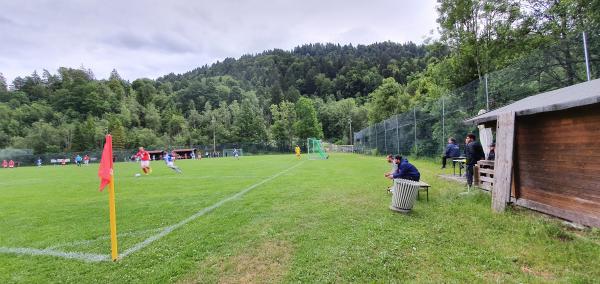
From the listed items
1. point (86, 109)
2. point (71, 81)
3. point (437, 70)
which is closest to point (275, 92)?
point (86, 109)

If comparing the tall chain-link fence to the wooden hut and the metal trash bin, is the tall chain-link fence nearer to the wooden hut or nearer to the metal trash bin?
the wooden hut

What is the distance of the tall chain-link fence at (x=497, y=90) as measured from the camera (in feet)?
29.8

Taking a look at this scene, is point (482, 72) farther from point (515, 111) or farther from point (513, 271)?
point (513, 271)

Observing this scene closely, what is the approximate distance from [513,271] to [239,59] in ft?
611

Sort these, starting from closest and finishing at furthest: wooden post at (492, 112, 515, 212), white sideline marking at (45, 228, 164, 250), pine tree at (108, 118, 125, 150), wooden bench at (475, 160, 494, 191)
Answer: white sideline marking at (45, 228, 164, 250) < wooden post at (492, 112, 515, 212) < wooden bench at (475, 160, 494, 191) < pine tree at (108, 118, 125, 150)

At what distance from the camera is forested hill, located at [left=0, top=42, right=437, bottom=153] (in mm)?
75250

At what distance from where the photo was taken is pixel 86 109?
3787 inches

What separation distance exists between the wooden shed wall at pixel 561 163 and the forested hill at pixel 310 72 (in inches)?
3790

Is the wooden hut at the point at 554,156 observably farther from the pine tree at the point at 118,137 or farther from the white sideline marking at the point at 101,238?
the pine tree at the point at 118,137

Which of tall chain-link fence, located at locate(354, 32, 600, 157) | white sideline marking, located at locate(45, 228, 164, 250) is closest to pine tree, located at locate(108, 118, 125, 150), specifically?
tall chain-link fence, located at locate(354, 32, 600, 157)

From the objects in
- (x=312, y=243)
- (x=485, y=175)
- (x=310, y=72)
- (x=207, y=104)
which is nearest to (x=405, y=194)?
(x=312, y=243)

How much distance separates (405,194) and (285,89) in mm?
128719

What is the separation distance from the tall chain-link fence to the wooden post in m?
4.26

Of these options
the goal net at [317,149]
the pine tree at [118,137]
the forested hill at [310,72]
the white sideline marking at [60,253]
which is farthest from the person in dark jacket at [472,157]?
the forested hill at [310,72]
